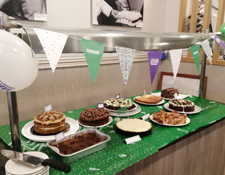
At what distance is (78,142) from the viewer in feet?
3.56

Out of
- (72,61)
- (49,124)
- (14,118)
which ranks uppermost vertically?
(72,61)

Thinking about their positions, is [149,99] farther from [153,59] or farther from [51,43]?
[51,43]

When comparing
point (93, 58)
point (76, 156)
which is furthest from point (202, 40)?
point (76, 156)

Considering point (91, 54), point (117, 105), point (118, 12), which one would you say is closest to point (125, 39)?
point (91, 54)

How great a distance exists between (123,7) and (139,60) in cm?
71

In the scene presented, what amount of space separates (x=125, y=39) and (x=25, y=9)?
3.54 feet

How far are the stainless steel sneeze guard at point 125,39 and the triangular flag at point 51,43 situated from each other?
0.16 ft

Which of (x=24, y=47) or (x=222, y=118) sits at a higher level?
(x=24, y=47)

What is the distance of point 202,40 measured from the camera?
1.57 m

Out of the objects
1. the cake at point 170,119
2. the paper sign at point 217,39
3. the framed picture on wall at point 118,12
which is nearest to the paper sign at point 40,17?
the framed picture on wall at point 118,12

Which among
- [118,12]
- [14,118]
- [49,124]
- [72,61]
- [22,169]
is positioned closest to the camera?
[22,169]

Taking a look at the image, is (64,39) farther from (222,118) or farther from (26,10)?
(222,118)

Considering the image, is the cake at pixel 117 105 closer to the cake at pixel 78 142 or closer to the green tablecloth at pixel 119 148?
the green tablecloth at pixel 119 148

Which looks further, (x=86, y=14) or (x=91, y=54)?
(x=86, y=14)
